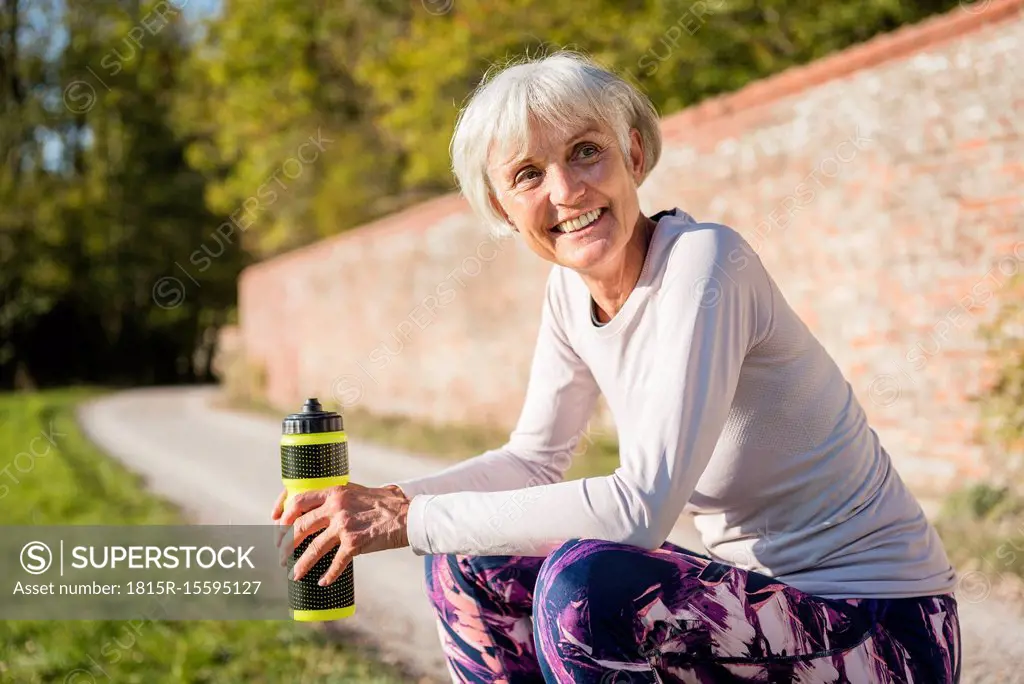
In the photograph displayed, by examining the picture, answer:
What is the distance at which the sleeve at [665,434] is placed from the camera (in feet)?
5.41

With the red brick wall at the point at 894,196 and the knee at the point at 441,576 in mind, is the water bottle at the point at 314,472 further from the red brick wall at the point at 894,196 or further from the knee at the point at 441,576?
the red brick wall at the point at 894,196

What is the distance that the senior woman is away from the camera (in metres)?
1.65

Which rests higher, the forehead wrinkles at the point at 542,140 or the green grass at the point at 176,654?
the forehead wrinkles at the point at 542,140

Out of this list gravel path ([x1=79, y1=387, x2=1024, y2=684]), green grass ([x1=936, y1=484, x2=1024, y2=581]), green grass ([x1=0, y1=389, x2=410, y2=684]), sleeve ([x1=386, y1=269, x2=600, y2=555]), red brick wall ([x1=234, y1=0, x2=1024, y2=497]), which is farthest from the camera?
red brick wall ([x1=234, y1=0, x2=1024, y2=497])

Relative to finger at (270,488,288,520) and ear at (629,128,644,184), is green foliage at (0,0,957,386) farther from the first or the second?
finger at (270,488,288,520)

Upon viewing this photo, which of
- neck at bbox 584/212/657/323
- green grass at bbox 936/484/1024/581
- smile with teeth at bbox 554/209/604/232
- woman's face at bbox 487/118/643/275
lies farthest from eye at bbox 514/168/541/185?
green grass at bbox 936/484/1024/581

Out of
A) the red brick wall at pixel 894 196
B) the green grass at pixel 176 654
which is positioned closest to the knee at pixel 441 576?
the green grass at pixel 176 654

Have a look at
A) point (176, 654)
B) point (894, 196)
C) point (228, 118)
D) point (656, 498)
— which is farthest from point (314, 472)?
point (228, 118)

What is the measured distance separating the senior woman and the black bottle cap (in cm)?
13

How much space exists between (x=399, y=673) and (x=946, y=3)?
299 inches

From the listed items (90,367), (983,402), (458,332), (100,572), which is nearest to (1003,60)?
(983,402)

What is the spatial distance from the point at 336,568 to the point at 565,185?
2.75 ft

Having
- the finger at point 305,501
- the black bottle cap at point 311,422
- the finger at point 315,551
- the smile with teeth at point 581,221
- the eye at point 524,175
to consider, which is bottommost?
the finger at point 315,551

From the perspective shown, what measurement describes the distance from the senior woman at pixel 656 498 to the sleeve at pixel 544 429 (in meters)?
0.07
